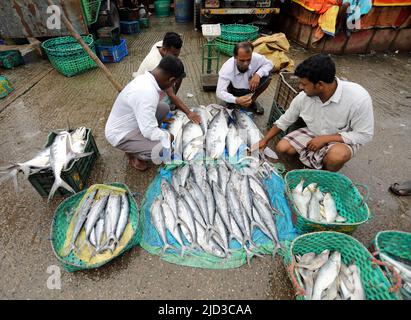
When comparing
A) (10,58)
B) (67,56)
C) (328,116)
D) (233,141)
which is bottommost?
(233,141)

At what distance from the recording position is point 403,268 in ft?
7.21

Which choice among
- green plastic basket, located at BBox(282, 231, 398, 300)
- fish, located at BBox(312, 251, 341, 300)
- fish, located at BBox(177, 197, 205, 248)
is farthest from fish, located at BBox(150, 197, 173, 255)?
fish, located at BBox(312, 251, 341, 300)

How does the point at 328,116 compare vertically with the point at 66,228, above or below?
above

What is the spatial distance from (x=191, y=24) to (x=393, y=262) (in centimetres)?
1206

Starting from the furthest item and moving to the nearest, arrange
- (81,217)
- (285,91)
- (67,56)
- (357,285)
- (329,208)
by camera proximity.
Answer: (67,56) → (285,91) → (329,208) → (81,217) → (357,285)

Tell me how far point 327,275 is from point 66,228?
115 inches

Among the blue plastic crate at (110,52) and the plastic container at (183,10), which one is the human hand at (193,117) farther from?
the plastic container at (183,10)

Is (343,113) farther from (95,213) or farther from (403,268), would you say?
(95,213)

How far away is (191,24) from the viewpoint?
11.3 metres

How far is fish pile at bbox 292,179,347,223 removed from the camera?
2.82 metres

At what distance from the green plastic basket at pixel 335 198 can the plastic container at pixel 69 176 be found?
272 cm

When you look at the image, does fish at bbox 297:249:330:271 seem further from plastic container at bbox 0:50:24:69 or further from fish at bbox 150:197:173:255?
plastic container at bbox 0:50:24:69

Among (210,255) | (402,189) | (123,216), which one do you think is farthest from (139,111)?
(402,189)

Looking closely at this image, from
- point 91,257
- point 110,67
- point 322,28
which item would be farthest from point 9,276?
point 322,28
